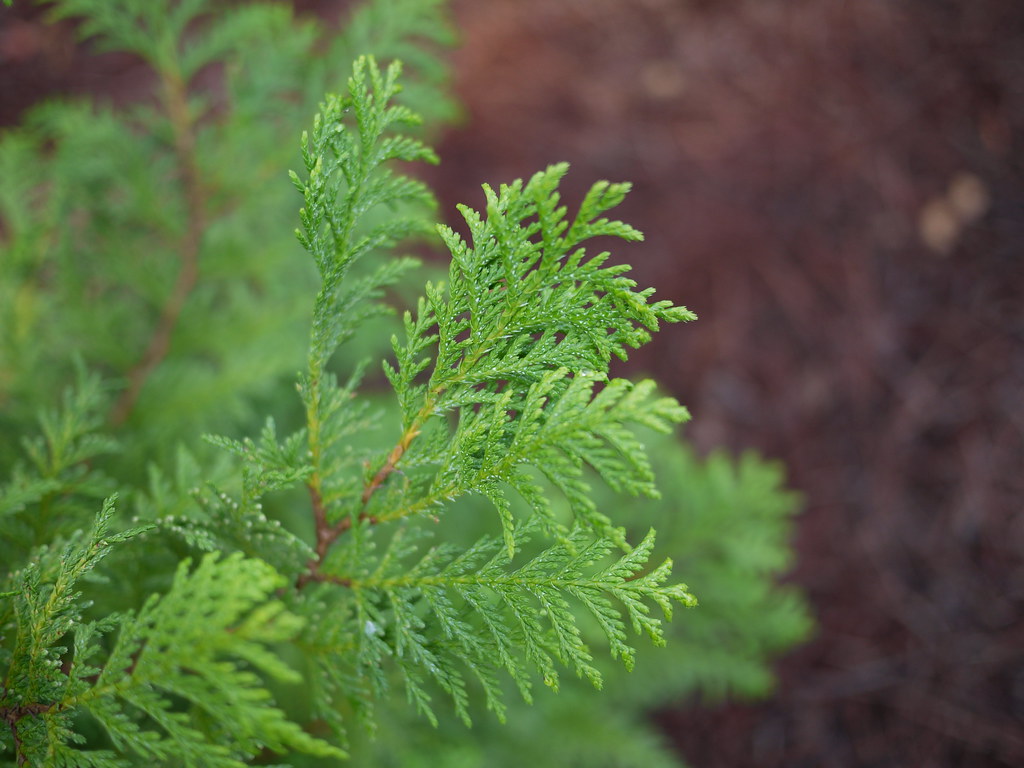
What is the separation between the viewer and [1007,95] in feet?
12.6

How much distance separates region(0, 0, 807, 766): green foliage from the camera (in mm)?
989

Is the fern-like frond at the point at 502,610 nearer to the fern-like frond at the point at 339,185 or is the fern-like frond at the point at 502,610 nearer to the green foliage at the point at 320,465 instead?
the green foliage at the point at 320,465

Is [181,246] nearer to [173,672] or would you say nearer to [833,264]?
[173,672]

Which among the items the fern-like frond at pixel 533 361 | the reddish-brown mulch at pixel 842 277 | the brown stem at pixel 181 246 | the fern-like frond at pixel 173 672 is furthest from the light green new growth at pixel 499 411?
the reddish-brown mulch at pixel 842 277

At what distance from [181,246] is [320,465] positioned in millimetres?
1399

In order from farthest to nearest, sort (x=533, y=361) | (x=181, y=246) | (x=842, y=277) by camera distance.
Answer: (x=842, y=277)
(x=181, y=246)
(x=533, y=361)

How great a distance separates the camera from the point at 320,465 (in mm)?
1209

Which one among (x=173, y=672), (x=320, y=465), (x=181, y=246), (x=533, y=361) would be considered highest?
(x=181, y=246)

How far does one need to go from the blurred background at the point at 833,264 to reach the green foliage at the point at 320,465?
1.20 metres

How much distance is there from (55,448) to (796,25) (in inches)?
184

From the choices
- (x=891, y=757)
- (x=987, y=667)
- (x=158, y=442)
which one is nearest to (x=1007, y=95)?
(x=987, y=667)

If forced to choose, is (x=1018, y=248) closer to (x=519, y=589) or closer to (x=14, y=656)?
(x=519, y=589)

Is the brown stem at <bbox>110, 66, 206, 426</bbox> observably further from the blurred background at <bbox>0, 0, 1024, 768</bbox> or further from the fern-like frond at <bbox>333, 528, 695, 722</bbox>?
the blurred background at <bbox>0, 0, 1024, 768</bbox>

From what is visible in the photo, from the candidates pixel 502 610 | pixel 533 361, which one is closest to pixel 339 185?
pixel 533 361
